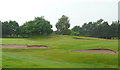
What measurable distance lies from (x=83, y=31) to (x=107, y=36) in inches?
1721

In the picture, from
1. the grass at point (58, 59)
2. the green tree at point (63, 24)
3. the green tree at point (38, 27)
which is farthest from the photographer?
the green tree at point (63, 24)

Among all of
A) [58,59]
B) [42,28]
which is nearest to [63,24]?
[42,28]

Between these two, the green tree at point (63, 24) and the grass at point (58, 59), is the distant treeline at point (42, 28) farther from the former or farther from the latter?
the grass at point (58, 59)

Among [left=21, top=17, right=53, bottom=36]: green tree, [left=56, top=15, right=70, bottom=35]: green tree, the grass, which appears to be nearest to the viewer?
the grass

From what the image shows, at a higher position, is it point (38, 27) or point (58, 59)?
point (38, 27)

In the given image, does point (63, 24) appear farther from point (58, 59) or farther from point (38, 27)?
point (58, 59)

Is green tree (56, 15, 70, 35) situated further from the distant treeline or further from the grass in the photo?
the grass

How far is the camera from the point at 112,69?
13258 millimetres

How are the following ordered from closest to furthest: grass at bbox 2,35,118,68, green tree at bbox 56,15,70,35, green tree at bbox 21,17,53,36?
grass at bbox 2,35,118,68 < green tree at bbox 21,17,53,36 < green tree at bbox 56,15,70,35

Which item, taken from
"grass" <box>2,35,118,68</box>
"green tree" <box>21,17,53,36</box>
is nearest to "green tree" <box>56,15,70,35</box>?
"green tree" <box>21,17,53,36</box>

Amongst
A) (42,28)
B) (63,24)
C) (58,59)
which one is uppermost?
(63,24)

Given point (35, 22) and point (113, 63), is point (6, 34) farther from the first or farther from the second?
point (113, 63)

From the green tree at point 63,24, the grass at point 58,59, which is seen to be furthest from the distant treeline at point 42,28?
the grass at point 58,59

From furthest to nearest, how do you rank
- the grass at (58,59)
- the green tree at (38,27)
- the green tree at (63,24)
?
the green tree at (63,24) < the green tree at (38,27) < the grass at (58,59)
